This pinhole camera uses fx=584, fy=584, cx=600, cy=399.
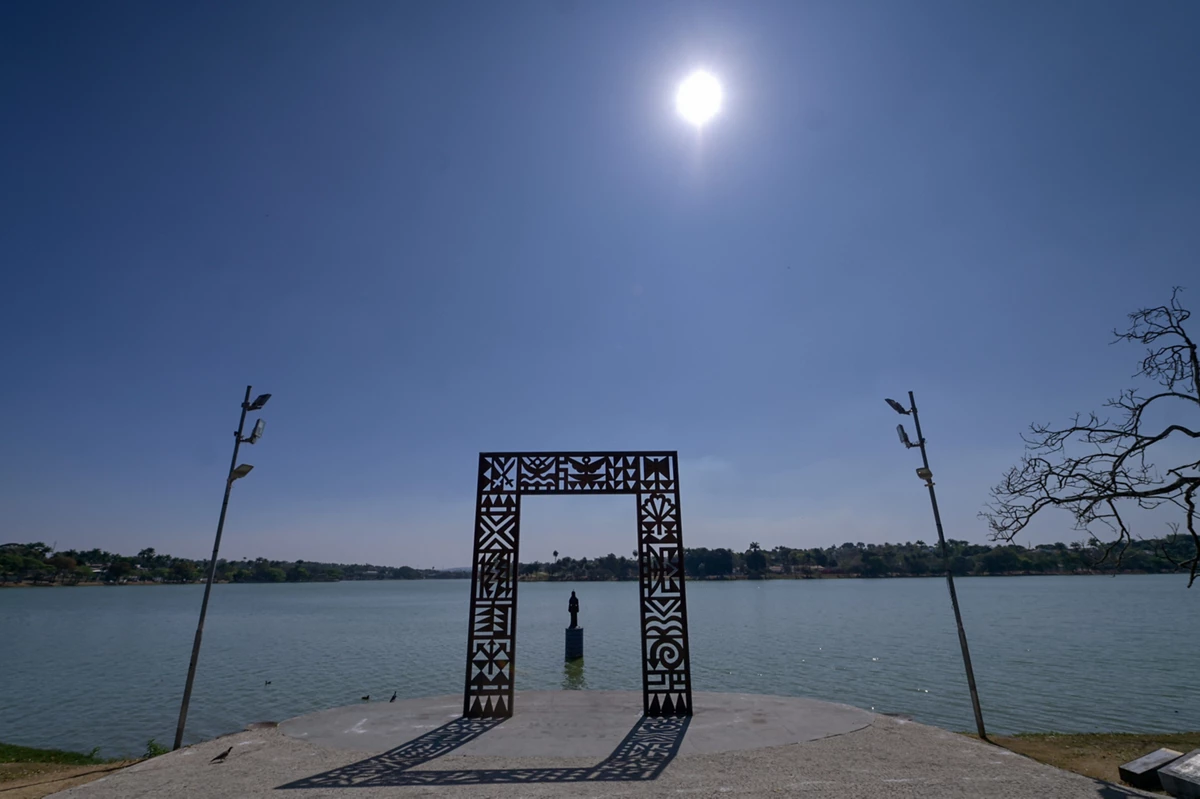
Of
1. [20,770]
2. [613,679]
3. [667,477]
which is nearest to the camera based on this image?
[20,770]

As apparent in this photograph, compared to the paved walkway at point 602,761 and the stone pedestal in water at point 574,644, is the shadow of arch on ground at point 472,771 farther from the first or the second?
the stone pedestal in water at point 574,644

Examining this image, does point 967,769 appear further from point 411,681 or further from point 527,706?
point 411,681

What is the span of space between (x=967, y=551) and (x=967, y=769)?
185m

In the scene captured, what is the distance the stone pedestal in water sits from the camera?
2736 cm

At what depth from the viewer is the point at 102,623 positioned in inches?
2211

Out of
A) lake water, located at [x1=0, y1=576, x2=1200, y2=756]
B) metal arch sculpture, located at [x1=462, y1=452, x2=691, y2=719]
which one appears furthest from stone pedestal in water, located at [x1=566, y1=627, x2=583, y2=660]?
metal arch sculpture, located at [x1=462, y1=452, x2=691, y2=719]

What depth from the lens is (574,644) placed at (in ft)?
90.2

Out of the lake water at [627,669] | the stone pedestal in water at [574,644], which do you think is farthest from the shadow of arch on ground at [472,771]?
the stone pedestal in water at [574,644]

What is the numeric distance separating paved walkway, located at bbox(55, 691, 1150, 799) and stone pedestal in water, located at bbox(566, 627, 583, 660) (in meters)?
15.2

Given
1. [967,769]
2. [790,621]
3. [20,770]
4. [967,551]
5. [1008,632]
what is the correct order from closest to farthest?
1. [967,769]
2. [20,770]
3. [1008,632]
4. [790,621]
5. [967,551]

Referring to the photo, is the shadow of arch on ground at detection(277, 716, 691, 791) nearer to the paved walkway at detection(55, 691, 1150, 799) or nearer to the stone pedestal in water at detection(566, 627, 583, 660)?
the paved walkway at detection(55, 691, 1150, 799)

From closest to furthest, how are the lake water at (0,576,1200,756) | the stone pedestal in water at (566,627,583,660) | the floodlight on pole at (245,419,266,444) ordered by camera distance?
the floodlight on pole at (245,419,266,444) < the lake water at (0,576,1200,756) < the stone pedestal in water at (566,627,583,660)

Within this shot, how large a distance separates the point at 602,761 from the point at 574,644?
752 inches

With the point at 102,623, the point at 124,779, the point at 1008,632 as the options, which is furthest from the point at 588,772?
the point at 102,623
